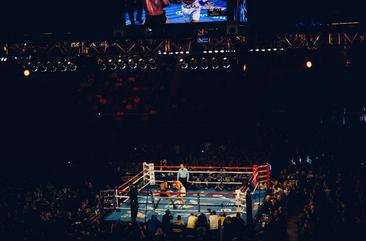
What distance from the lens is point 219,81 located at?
69.7ft

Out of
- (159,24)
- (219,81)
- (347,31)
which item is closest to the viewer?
(159,24)

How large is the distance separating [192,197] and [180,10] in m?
5.90

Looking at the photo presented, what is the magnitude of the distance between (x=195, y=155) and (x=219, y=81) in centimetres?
441

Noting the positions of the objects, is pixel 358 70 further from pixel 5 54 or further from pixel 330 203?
pixel 5 54

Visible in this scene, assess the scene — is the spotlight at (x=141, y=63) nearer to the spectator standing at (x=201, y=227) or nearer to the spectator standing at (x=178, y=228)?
the spectator standing at (x=178, y=228)

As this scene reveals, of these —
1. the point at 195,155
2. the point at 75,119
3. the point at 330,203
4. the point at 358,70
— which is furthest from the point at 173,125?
the point at 330,203

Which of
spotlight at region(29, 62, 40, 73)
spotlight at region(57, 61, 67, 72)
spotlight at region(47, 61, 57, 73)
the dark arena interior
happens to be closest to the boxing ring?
the dark arena interior

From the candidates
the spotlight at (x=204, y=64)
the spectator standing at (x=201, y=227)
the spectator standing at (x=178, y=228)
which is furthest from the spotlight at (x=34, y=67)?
the spectator standing at (x=201, y=227)

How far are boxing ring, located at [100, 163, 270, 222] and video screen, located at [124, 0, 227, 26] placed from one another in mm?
3798

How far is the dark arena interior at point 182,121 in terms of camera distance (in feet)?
33.1

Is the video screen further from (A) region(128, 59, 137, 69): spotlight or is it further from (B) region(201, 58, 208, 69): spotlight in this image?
(A) region(128, 59, 137, 69): spotlight

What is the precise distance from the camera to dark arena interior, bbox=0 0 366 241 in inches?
397

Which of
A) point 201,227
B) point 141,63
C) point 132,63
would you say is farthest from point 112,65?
point 201,227

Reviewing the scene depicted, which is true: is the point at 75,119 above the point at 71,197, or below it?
above
